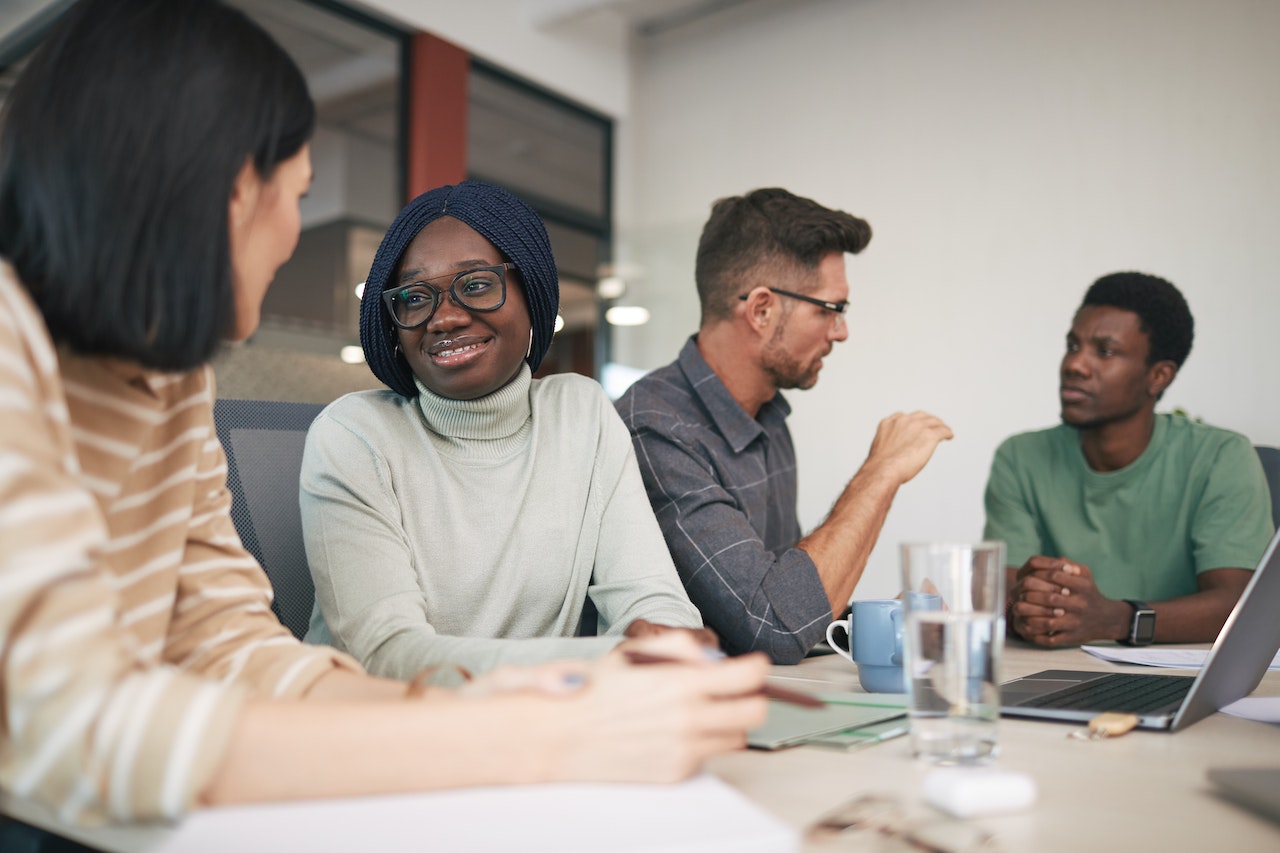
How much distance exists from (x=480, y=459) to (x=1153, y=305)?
71.0 inches

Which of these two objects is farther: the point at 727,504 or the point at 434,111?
the point at 434,111

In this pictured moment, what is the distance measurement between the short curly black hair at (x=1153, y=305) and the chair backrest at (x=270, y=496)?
77.3 inches

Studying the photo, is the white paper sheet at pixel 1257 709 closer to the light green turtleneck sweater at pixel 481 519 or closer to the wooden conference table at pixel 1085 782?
the wooden conference table at pixel 1085 782

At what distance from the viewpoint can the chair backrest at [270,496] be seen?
3.99ft

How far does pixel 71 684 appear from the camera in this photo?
1.71 feet

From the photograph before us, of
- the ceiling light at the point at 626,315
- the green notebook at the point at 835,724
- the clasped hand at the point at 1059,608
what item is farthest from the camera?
the ceiling light at the point at 626,315

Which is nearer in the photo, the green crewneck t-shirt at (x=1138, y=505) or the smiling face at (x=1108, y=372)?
the green crewneck t-shirt at (x=1138, y=505)

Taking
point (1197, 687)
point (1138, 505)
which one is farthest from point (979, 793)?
point (1138, 505)

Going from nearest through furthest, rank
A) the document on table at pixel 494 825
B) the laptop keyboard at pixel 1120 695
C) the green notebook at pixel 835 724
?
the document on table at pixel 494 825 < the green notebook at pixel 835 724 < the laptop keyboard at pixel 1120 695

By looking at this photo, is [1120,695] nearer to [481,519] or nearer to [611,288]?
[481,519]

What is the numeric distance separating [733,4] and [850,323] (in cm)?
173

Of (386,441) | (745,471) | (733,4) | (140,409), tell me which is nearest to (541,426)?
(386,441)

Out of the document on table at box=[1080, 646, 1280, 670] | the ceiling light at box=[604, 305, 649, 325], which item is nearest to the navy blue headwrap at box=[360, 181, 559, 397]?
the document on table at box=[1080, 646, 1280, 670]

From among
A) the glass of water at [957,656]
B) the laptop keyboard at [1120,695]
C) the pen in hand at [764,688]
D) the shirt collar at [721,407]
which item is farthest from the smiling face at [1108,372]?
the pen in hand at [764,688]
